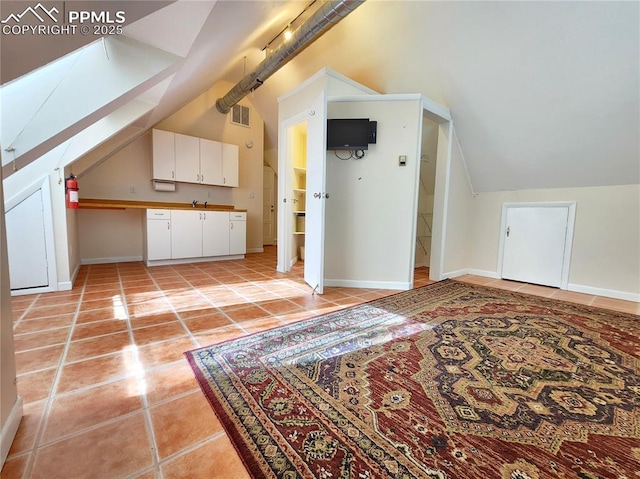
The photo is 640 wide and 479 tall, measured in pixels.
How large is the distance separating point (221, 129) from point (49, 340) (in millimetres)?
4496

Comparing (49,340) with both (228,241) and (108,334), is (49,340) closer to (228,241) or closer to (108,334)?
(108,334)

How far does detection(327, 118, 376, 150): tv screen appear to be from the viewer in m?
2.89

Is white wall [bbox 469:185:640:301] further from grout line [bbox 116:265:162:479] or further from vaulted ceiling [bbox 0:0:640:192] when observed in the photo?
grout line [bbox 116:265:162:479]

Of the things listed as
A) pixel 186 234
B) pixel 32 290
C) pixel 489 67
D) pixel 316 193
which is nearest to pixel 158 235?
pixel 186 234

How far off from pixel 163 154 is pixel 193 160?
463 mm

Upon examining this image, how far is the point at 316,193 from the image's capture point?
2.79 metres

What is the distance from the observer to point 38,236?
99.7 inches

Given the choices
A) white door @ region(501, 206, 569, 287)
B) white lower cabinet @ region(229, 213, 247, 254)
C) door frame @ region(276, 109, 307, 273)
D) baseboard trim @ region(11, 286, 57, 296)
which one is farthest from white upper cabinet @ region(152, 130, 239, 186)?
white door @ region(501, 206, 569, 287)

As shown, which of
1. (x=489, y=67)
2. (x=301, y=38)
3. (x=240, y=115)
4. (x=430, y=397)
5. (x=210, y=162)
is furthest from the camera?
(x=240, y=115)

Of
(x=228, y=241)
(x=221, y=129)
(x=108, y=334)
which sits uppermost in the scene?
(x=221, y=129)

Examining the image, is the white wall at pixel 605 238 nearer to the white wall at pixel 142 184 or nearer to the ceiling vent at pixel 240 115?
the white wall at pixel 142 184

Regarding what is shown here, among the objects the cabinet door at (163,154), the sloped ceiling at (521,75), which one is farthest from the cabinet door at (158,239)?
the sloped ceiling at (521,75)

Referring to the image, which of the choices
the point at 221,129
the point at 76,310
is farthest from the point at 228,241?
the point at 76,310

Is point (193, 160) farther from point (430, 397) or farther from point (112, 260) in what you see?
point (430, 397)
